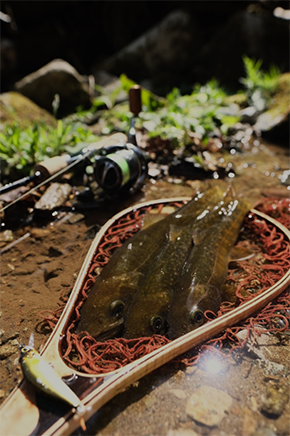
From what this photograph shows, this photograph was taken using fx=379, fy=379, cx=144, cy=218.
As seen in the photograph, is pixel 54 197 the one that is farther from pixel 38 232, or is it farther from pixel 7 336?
pixel 7 336

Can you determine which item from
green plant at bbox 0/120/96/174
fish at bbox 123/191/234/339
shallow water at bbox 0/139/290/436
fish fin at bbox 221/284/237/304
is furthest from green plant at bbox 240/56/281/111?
fish fin at bbox 221/284/237/304

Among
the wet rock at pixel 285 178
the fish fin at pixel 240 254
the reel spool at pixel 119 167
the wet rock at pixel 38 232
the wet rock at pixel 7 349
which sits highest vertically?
the reel spool at pixel 119 167

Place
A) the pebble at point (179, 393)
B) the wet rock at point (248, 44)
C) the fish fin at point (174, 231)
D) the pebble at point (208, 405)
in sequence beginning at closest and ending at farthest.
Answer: the pebble at point (208, 405), the pebble at point (179, 393), the fish fin at point (174, 231), the wet rock at point (248, 44)

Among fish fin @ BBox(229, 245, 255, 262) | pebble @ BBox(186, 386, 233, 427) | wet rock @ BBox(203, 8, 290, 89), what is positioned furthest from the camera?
wet rock @ BBox(203, 8, 290, 89)

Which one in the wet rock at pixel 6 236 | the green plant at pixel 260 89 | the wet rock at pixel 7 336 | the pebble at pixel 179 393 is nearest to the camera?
the pebble at pixel 179 393

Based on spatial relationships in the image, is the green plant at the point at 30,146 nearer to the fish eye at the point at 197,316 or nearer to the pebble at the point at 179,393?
the fish eye at the point at 197,316

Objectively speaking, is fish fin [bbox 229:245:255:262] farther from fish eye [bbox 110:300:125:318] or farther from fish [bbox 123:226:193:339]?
fish eye [bbox 110:300:125:318]

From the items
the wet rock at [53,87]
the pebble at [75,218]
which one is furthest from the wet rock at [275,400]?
the wet rock at [53,87]
